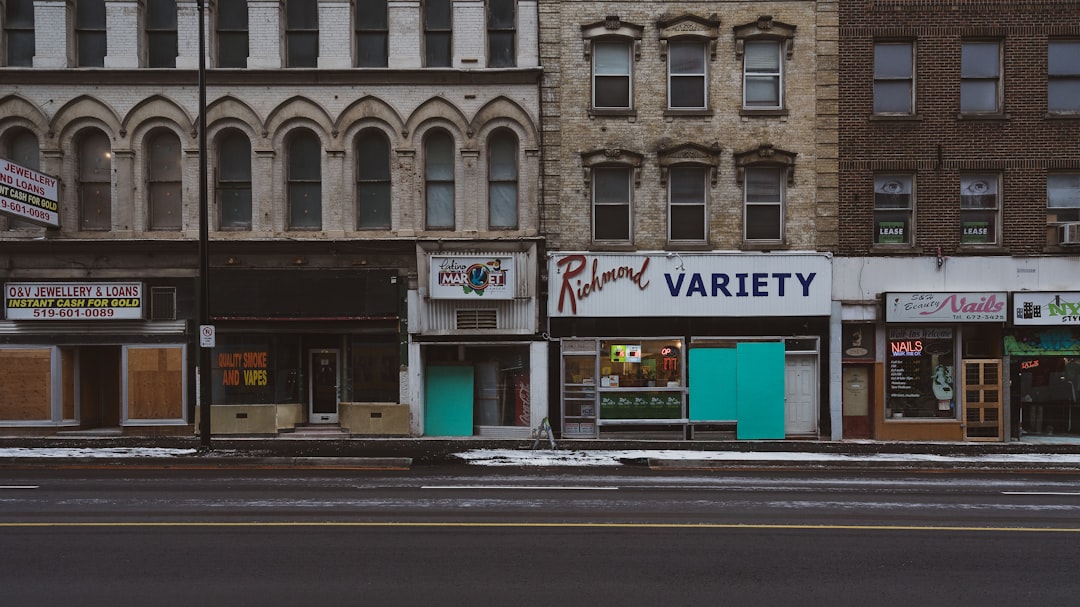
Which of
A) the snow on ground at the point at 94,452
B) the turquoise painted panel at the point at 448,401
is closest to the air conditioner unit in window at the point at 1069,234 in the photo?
the turquoise painted panel at the point at 448,401

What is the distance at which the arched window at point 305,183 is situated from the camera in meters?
18.3

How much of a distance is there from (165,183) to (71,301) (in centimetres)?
358

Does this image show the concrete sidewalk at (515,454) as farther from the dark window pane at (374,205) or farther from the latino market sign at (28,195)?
the dark window pane at (374,205)

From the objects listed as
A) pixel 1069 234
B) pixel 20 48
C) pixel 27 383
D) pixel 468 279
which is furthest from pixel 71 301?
pixel 1069 234

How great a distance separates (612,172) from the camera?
1836 centimetres

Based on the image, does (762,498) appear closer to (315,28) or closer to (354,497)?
(354,497)

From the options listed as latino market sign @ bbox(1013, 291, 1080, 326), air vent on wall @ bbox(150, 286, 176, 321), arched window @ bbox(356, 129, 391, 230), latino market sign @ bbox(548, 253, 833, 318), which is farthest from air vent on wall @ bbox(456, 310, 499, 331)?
latino market sign @ bbox(1013, 291, 1080, 326)

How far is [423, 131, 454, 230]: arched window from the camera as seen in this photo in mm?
18328

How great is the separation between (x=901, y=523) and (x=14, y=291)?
19419mm

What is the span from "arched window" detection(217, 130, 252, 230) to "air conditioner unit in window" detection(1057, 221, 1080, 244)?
784 inches

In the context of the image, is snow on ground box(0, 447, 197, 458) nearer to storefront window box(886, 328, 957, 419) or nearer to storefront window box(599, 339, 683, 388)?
storefront window box(599, 339, 683, 388)

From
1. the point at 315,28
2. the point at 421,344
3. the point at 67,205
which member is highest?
the point at 315,28

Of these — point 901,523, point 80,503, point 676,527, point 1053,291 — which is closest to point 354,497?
point 80,503

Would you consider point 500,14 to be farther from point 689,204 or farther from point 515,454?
point 515,454
